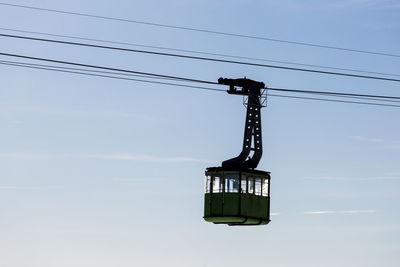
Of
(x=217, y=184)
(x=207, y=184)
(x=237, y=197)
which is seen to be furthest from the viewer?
(x=207, y=184)

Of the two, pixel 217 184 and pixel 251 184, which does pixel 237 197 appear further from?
pixel 217 184

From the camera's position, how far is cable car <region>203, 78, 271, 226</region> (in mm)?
40750

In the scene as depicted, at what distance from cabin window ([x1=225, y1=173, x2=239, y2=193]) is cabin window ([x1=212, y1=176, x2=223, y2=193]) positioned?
0.40m

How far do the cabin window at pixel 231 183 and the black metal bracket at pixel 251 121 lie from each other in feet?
2.36

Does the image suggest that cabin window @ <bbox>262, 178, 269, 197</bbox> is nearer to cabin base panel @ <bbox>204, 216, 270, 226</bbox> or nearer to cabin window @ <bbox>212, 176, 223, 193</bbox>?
cabin base panel @ <bbox>204, 216, 270, 226</bbox>

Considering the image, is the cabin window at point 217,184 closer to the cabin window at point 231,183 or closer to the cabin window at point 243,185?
the cabin window at point 231,183

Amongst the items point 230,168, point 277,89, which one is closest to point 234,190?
point 230,168

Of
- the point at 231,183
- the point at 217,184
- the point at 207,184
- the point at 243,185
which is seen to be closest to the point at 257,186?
the point at 243,185

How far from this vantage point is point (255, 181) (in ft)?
136

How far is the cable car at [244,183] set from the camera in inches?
1604

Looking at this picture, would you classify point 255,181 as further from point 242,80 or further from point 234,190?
point 242,80

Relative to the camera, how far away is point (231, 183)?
41.1 m

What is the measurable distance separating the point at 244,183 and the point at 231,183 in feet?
2.32

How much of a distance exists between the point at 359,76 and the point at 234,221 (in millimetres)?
11594
